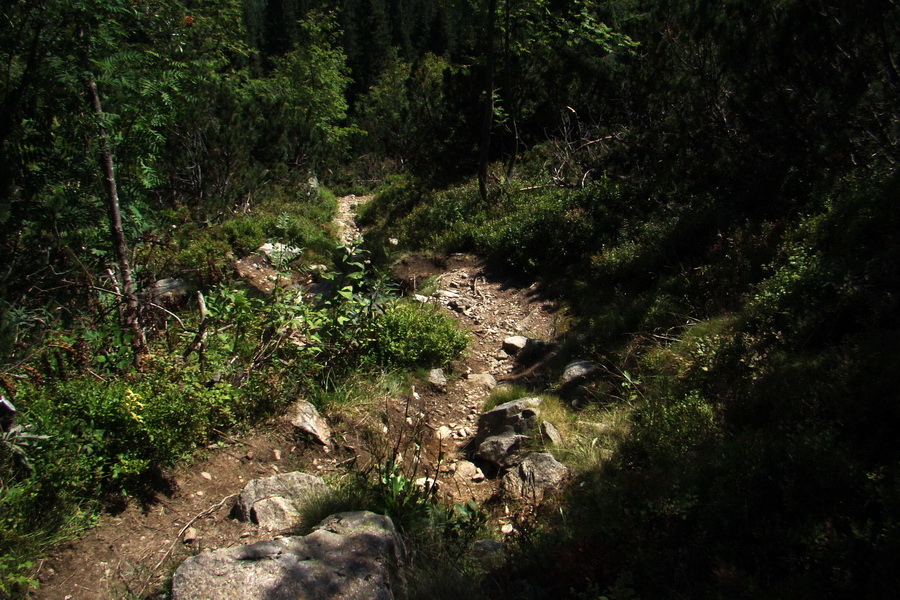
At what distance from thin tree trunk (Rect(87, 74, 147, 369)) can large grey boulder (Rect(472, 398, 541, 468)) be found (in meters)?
2.81

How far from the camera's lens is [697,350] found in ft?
15.5

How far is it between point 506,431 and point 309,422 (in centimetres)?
169

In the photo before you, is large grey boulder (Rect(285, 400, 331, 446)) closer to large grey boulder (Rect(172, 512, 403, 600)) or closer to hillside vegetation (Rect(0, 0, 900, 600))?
hillside vegetation (Rect(0, 0, 900, 600))

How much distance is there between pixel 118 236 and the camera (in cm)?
454

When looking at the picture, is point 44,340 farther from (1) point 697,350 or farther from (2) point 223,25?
(2) point 223,25

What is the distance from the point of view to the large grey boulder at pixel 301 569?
8.62 ft

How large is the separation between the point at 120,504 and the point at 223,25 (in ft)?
65.5

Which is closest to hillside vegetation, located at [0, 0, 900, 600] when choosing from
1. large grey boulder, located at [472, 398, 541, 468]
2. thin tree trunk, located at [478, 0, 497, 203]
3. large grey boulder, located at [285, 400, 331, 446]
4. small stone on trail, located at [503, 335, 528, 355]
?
large grey boulder, located at [285, 400, 331, 446]

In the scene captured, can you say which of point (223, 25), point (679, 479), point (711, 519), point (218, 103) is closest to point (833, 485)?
point (711, 519)

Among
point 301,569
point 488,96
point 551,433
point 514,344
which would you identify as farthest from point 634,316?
point 488,96

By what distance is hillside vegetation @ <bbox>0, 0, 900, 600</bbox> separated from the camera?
276 centimetres

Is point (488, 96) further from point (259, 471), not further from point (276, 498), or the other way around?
point (276, 498)

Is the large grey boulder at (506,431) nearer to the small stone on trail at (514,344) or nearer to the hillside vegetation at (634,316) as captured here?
the hillside vegetation at (634,316)

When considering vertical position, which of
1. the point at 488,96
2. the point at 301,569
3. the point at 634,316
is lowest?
the point at 634,316
